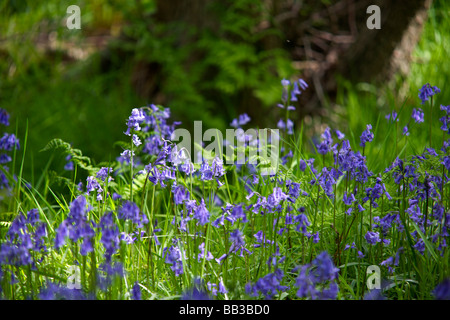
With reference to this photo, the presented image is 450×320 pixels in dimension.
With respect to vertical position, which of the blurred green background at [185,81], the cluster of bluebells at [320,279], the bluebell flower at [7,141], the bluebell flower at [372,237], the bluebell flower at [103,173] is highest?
the blurred green background at [185,81]

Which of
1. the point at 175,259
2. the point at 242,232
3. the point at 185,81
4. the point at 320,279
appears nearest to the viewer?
the point at 320,279

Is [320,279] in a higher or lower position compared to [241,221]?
lower

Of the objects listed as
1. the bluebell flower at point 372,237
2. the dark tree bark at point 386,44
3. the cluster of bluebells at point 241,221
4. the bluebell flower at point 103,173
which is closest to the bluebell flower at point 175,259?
the cluster of bluebells at point 241,221

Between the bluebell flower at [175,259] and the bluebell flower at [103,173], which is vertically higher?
the bluebell flower at [103,173]

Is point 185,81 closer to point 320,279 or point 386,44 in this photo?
point 386,44

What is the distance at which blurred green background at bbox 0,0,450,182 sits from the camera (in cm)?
429

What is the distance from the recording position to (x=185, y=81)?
4555 mm

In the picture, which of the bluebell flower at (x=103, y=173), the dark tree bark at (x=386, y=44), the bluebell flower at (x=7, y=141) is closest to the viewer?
the bluebell flower at (x=103, y=173)

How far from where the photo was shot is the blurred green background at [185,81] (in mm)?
4289

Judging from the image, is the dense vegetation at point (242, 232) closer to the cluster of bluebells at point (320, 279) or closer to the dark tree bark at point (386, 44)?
the cluster of bluebells at point (320, 279)

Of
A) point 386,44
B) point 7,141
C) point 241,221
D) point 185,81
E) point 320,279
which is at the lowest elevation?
point 320,279

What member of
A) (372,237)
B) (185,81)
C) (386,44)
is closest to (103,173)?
(372,237)

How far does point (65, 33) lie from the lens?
5.85m
